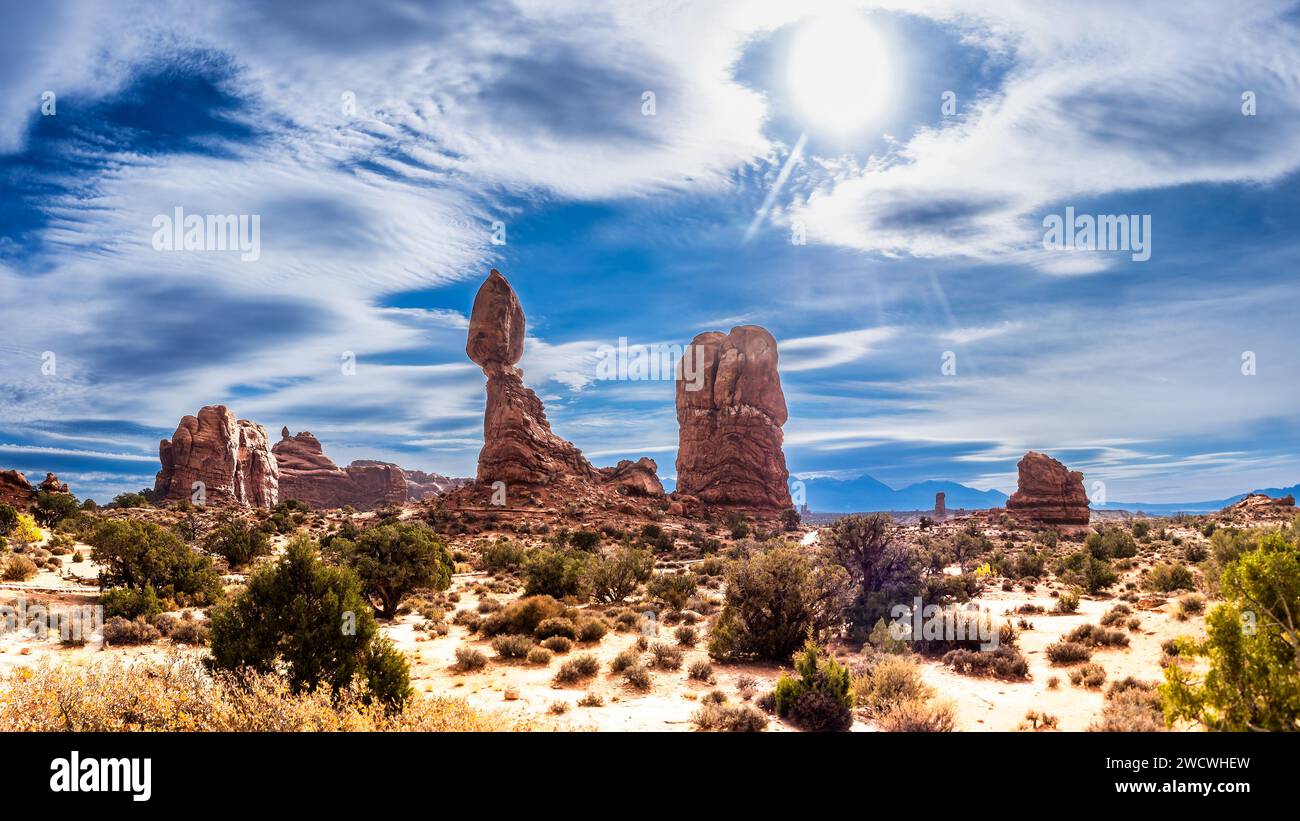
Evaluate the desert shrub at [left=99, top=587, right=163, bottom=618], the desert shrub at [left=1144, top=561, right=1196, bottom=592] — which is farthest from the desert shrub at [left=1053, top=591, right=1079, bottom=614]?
the desert shrub at [left=99, top=587, right=163, bottom=618]

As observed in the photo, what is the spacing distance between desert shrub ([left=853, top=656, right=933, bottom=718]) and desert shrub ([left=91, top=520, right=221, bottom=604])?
66.1ft

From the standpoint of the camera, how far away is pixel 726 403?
7719 cm

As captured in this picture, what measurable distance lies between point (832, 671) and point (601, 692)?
15.4 feet

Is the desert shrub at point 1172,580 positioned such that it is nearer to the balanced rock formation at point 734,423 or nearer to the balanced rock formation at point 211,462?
the balanced rock formation at point 734,423

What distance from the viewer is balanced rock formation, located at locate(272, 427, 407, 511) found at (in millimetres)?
109181

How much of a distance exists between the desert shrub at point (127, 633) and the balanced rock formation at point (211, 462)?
6192 centimetres

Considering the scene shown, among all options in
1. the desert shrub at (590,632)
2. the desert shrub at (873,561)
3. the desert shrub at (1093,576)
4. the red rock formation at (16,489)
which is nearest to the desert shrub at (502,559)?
the desert shrub at (590,632)

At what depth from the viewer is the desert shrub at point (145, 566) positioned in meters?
20.6

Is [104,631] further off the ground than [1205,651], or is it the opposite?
[1205,651]

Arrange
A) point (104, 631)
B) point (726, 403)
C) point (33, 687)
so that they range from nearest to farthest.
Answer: point (33, 687) → point (104, 631) → point (726, 403)

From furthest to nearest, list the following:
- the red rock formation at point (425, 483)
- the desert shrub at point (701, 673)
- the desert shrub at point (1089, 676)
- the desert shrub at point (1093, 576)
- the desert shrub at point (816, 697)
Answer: the red rock formation at point (425, 483), the desert shrub at point (1093, 576), the desert shrub at point (701, 673), the desert shrub at point (1089, 676), the desert shrub at point (816, 697)
